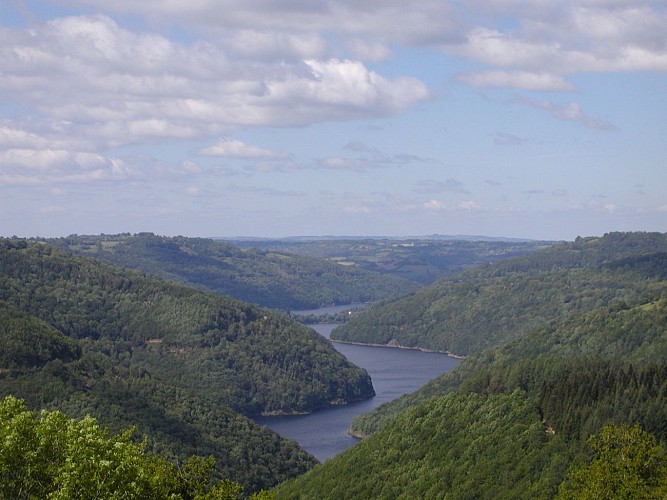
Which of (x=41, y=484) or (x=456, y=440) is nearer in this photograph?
(x=41, y=484)

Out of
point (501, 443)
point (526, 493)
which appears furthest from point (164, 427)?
point (526, 493)

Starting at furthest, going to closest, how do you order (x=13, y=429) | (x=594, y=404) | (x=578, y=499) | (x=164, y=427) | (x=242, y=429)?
(x=242, y=429) < (x=164, y=427) < (x=594, y=404) < (x=578, y=499) < (x=13, y=429)

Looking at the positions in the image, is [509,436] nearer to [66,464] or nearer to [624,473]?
[624,473]

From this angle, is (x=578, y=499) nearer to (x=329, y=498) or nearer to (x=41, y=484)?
(x=41, y=484)

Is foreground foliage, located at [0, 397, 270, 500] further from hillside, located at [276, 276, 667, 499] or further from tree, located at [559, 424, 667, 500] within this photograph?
hillside, located at [276, 276, 667, 499]

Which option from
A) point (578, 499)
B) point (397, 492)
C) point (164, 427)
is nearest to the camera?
point (578, 499)

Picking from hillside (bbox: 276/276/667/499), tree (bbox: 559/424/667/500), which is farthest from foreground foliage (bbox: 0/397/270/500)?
hillside (bbox: 276/276/667/499)

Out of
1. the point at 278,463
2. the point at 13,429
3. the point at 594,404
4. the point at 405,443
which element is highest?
the point at 13,429
